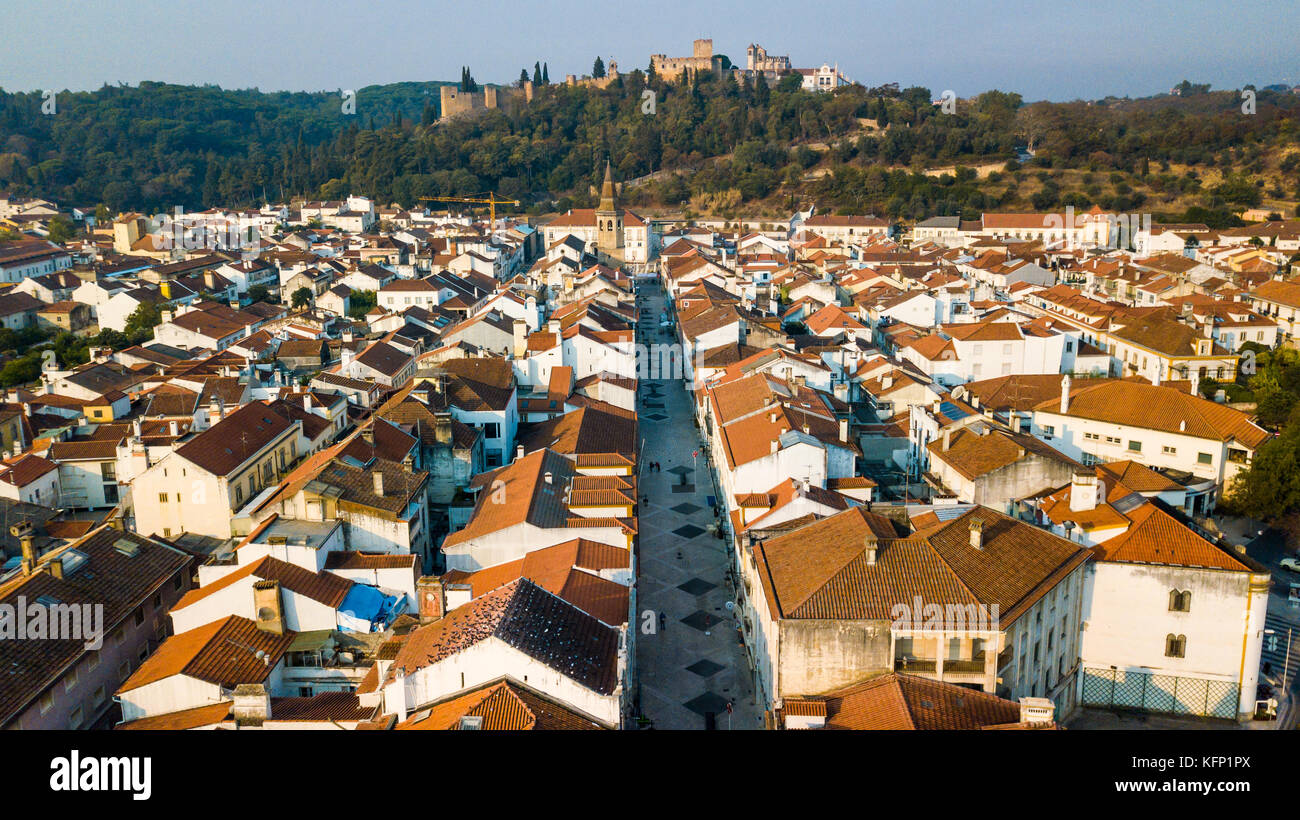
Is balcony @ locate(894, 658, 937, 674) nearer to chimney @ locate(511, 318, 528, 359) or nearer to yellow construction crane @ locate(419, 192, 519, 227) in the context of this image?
chimney @ locate(511, 318, 528, 359)

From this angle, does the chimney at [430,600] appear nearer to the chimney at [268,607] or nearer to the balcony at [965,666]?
the chimney at [268,607]

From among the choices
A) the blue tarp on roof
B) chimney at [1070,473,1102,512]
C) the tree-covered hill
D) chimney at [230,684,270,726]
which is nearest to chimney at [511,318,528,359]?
the blue tarp on roof

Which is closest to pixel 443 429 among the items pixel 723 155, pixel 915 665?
pixel 915 665

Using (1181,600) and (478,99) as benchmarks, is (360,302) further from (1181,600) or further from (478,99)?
(478,99)
